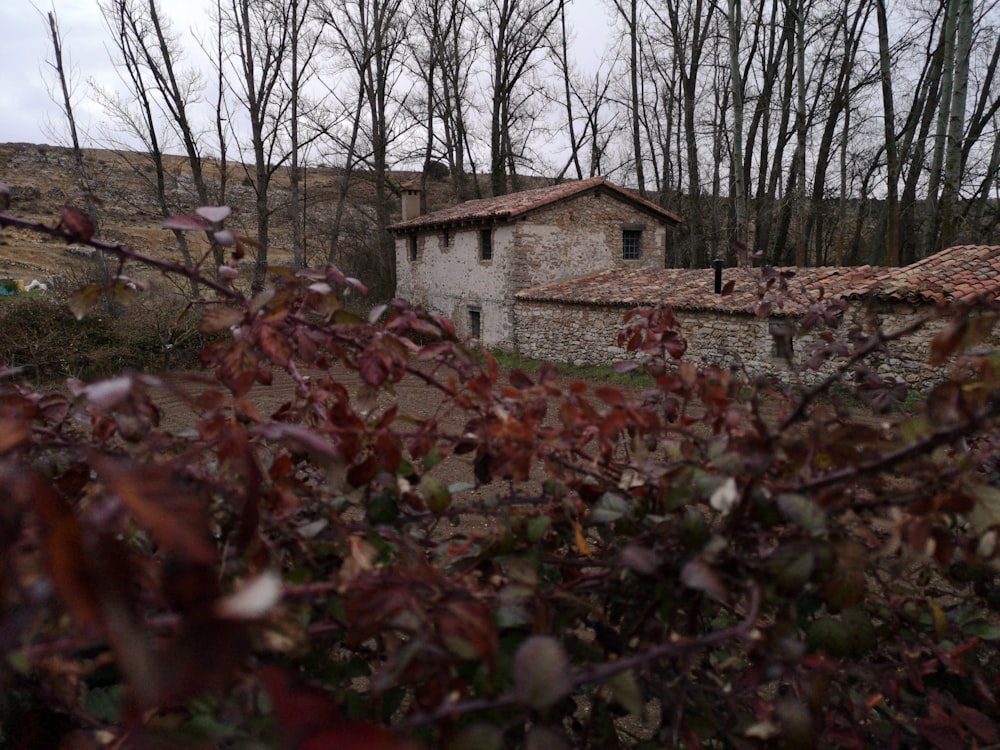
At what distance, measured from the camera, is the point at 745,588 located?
0.76 m

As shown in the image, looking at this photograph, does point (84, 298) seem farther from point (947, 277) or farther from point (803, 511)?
point (947, 277)

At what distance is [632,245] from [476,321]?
187 inches

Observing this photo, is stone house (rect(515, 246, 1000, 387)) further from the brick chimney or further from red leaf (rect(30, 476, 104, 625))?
the brick chimney

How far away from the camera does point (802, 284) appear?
7.67m

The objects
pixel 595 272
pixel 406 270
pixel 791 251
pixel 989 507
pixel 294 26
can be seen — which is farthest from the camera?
pixel 791 251

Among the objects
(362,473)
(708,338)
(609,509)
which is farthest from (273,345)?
(708,338)

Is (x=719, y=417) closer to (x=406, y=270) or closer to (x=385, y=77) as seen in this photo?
(x=406, y=270)

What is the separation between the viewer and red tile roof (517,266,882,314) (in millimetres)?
10727

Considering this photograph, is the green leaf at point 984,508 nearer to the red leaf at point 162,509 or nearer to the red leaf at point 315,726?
the red leaf at point 315,726

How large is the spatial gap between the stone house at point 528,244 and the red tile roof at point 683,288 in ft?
1.82

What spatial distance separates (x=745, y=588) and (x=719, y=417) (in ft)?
1.07

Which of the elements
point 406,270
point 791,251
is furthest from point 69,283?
point 791,251

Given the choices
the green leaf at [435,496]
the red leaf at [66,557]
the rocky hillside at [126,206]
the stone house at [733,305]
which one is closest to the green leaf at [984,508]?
the green leaf at [435,496]

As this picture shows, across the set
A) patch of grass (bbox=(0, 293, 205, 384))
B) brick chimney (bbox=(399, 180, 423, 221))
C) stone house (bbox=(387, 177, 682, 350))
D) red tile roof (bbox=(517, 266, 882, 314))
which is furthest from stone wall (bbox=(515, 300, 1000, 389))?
brick chimney (bbox=(399, 180, 423, 221))
